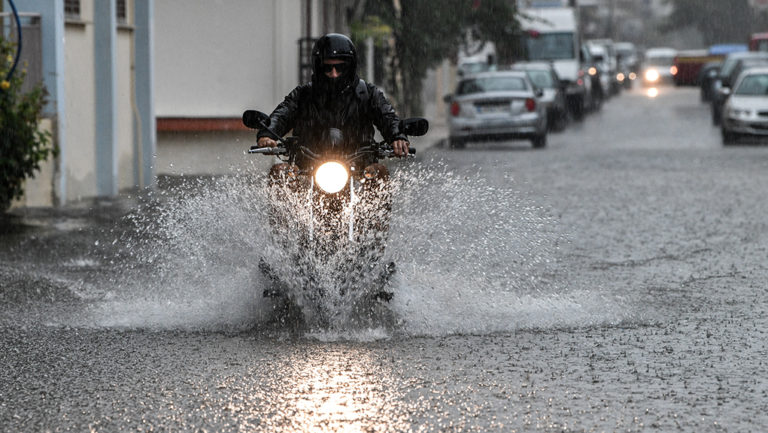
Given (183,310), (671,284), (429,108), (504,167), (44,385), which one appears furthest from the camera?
(429,108)

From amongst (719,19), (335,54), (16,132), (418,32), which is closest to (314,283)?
(335,54)

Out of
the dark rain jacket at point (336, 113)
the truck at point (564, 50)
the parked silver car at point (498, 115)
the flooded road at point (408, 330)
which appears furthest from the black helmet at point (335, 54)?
the truck at point (564, 50)

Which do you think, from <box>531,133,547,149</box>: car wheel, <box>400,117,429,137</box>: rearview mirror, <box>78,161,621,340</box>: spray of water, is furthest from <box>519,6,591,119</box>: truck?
<box>400,117,429,137</box>: rearview mirror

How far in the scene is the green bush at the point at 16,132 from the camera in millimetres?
13359

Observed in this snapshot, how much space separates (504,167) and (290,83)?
4.01m

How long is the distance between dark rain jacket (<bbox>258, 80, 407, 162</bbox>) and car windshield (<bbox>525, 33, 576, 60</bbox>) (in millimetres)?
33806

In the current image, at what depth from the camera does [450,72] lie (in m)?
53.8

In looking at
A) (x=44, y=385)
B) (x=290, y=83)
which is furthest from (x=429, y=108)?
(x=44, y=385)

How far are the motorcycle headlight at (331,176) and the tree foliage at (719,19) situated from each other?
3846 inches

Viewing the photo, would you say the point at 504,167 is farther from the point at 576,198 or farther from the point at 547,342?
the point at 547,342

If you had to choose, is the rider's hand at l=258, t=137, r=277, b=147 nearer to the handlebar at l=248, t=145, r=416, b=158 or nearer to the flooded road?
the handlebar at l=248, t=145, r=416, b=158

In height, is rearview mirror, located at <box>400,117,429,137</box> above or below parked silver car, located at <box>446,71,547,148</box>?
above

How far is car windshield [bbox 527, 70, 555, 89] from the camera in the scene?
35.4 metres

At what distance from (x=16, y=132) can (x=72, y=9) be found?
10.0ft
